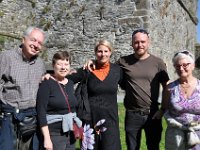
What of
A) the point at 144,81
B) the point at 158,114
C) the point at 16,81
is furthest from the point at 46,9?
the point at 16,81

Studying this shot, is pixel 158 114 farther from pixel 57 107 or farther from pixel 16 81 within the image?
pixel 16 81

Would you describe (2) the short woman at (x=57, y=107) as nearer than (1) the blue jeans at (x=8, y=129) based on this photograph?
No

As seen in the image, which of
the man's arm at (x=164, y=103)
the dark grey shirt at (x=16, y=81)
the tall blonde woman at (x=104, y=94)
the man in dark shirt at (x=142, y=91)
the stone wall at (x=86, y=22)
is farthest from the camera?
the stone wall at (x=86, y=22)

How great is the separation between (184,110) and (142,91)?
0.69 meters

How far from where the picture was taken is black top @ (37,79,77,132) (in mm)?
3747

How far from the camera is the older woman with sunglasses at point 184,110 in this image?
379cm

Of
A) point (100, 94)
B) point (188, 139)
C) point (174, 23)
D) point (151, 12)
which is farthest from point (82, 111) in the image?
point (174, 23)

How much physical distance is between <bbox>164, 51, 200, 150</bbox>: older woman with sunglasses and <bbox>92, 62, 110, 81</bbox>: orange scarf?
776mm

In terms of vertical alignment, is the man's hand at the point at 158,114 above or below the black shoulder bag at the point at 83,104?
below

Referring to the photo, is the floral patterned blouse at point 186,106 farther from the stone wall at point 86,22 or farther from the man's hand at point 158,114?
the stone wall at point 86,22

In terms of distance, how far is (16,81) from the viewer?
11.9ft

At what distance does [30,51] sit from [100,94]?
98 cm

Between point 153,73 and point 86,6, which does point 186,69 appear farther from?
point 86,6

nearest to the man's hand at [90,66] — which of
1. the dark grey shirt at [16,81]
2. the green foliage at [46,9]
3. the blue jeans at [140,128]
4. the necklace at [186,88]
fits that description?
the blue jeans at [140,128]
